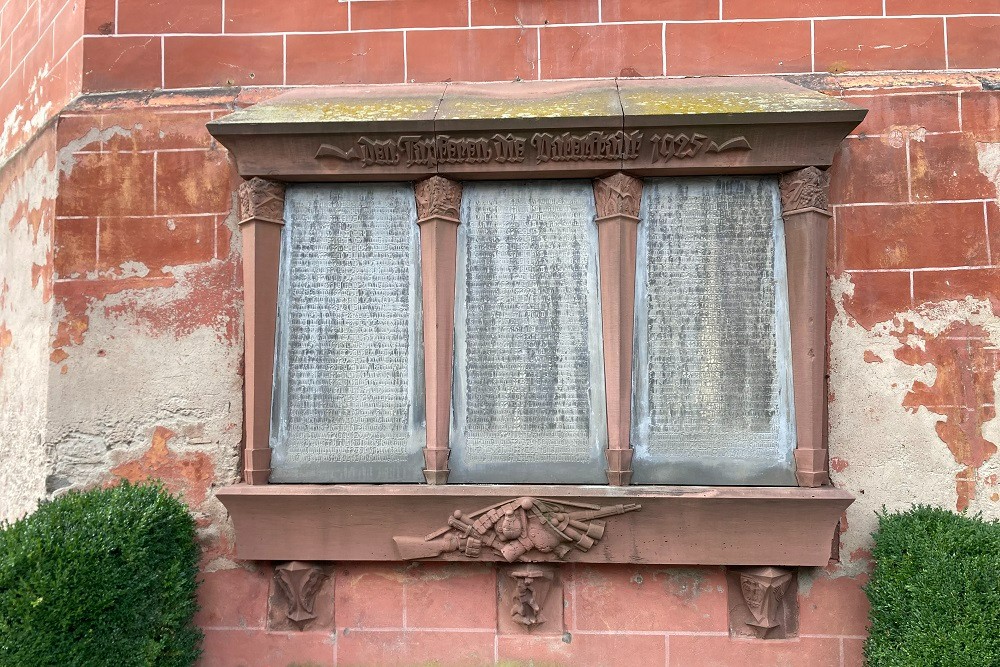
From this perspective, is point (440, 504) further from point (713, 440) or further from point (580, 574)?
point (713, 440)

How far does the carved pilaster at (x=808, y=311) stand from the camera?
4172mm

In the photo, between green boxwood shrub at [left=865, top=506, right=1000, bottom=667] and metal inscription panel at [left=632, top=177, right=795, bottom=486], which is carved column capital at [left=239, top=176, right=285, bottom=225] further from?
green boxwood shrub at [left=865, top=506, right=1000, bottom=667]

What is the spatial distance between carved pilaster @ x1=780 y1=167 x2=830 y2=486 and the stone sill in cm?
21

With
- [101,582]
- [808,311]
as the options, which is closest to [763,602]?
[808,311]

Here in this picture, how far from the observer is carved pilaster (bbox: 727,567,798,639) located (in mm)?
4156

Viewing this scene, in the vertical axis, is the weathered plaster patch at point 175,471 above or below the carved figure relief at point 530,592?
above

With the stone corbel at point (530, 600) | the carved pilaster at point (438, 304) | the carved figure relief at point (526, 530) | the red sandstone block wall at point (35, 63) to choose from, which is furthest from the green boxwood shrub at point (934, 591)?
the red sandstone block wall at point (35, 63)

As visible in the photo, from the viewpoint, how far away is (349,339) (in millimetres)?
4445

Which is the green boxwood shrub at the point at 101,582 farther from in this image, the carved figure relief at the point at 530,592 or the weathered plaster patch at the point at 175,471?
the carved figure relief at the point at 530,592

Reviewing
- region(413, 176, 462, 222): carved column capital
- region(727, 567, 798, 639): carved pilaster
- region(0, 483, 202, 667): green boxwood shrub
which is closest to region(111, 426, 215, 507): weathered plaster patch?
region(0, 483, 202, 667): green boxwood shrub

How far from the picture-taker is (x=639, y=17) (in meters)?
4.67

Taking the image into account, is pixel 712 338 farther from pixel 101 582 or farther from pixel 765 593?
pixel 101 582

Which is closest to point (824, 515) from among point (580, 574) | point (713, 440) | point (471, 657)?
point (713, 440)

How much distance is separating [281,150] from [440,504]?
225 cm
